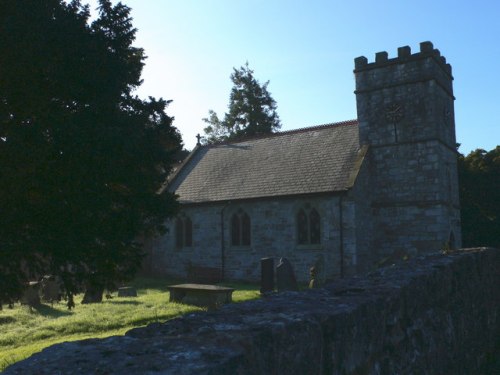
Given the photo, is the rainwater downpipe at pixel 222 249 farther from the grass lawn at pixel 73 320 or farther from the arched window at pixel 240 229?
the grass lawn at pixel 73 320

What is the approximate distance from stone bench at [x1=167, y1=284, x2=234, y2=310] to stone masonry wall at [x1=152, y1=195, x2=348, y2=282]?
6.63m

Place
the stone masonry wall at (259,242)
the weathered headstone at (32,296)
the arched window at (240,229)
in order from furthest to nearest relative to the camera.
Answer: the arched window at (240,229) < the stone masonry wall at (259,242) < the weathered headstone at (32,296)

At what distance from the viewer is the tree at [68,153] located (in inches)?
355

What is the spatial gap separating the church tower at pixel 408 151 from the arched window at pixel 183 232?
31.4 ft

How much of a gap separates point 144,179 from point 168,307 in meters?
5.79

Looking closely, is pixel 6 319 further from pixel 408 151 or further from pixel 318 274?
pixel 408 151

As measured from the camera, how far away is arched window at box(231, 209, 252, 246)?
23781 mm

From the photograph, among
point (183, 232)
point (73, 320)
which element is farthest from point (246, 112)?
point (73, 320)

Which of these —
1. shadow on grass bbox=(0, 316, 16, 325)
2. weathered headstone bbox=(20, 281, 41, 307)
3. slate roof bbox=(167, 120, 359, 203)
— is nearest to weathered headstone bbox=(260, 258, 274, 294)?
slate roof bbox=(167, 120, 359, 203)

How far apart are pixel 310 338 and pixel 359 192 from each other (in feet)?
63.3

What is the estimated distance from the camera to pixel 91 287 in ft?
35.3

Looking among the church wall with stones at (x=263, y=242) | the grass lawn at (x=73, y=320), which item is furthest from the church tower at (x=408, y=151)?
the grass lawn at (x=73, y=320)

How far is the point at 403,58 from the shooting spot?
22.4m

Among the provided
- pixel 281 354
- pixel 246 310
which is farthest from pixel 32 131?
pixel 281 354
